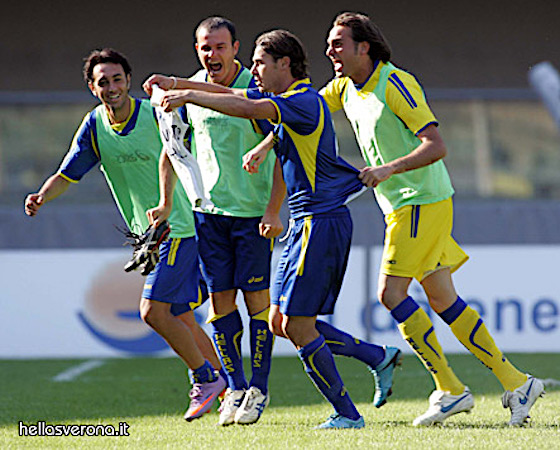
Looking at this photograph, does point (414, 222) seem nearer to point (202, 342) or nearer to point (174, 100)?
point (174, 100)

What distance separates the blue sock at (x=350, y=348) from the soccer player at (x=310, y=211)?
401 millimetres

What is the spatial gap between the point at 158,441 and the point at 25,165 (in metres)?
10.5

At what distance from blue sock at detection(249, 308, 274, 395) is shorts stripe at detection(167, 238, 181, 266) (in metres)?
0.55

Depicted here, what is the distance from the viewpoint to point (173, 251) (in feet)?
17.9

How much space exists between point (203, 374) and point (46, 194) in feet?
3.99

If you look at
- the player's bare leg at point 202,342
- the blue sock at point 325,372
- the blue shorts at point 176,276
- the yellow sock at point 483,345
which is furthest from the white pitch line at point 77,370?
the yellow sock at point 483,345

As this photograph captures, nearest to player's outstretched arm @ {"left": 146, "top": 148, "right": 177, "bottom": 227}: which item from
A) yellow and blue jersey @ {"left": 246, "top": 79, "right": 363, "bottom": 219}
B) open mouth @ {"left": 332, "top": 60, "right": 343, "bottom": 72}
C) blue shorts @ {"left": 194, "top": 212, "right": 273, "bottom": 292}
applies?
blue shorts @ {"left": 194, "top": 212, "right": 273, "bottom": 292}

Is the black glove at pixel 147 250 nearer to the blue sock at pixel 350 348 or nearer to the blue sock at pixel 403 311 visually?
the blue sock at pixel 350 348

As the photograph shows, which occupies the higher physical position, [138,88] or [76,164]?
[138,88]

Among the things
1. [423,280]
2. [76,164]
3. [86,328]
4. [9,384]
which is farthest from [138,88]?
[423,280]

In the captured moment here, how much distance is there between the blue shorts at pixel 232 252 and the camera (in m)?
5.07

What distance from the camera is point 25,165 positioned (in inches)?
567

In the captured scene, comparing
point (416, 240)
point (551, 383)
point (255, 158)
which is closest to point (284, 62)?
point (255, 158)

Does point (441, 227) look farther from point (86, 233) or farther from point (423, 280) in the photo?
point (86, 233)
